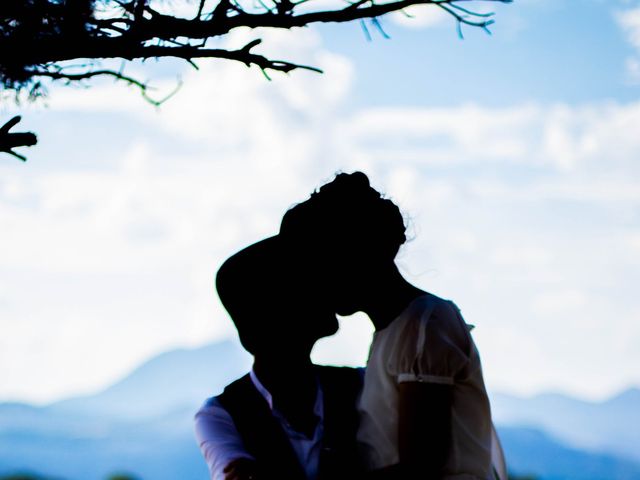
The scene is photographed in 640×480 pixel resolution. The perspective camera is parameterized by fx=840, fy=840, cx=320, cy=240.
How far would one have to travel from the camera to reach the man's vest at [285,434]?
1.92m

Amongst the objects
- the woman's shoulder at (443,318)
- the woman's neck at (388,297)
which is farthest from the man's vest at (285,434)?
the woman's shoulder at (443,318)

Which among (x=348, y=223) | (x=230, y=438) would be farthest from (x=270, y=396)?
(x=348, y=223)

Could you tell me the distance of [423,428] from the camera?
1783 millimetres

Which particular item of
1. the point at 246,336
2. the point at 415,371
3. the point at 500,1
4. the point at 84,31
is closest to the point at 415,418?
the point at 415,371

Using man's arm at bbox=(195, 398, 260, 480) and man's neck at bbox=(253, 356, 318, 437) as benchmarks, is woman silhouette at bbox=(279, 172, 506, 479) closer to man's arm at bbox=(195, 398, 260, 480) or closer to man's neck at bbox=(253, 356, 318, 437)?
man's neck at bbox=(253, 356, 318, 437)

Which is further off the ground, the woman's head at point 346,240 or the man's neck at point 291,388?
the woman's head at point 346,240

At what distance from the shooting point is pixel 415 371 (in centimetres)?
181

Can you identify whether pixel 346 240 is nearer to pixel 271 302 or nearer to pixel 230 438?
pixel 271 302

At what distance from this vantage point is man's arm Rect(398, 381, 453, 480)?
1785 mm

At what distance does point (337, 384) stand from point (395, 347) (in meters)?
0.31

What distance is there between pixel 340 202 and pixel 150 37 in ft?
2.66

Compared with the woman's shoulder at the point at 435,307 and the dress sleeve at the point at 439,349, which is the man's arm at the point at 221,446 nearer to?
the dress sleeve at the point at 439,349

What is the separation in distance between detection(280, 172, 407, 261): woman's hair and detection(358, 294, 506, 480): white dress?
0.58 feet

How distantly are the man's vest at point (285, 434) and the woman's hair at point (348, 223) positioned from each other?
1.23ft
